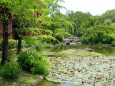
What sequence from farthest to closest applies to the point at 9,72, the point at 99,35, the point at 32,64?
1. the point at 99,35
2. the point at 32,64
3. the point at 9,72

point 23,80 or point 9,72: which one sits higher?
point 9,72

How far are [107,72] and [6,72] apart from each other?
7.65 m

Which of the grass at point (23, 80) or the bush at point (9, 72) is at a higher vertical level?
the bush at point (9, 72)

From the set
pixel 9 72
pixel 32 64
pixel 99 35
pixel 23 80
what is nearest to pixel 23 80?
pixel 23 80

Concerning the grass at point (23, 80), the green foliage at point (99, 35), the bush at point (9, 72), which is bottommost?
the grass at point (23, 80)

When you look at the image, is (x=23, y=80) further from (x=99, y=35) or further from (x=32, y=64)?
(x=99, y=35)

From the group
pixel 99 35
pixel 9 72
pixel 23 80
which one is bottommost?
pixel 23 80

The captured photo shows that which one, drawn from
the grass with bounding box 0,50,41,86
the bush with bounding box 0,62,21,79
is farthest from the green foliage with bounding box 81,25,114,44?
the bush with bounding box 0,62,21,79

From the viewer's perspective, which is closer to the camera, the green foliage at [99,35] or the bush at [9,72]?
the bush at [9,72]

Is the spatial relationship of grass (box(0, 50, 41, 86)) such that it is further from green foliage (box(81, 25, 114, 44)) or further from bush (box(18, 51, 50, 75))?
green foliage (box(81, 25, 114, 44))

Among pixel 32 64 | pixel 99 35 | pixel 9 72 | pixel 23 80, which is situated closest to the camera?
pixel 9 72

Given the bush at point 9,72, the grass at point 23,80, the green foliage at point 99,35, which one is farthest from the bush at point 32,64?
the green foliage at point 99,35

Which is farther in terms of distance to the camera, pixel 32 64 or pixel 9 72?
pixel 32 64

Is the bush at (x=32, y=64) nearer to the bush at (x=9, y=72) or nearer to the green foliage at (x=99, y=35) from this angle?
the bush at (x=9, y=72)
